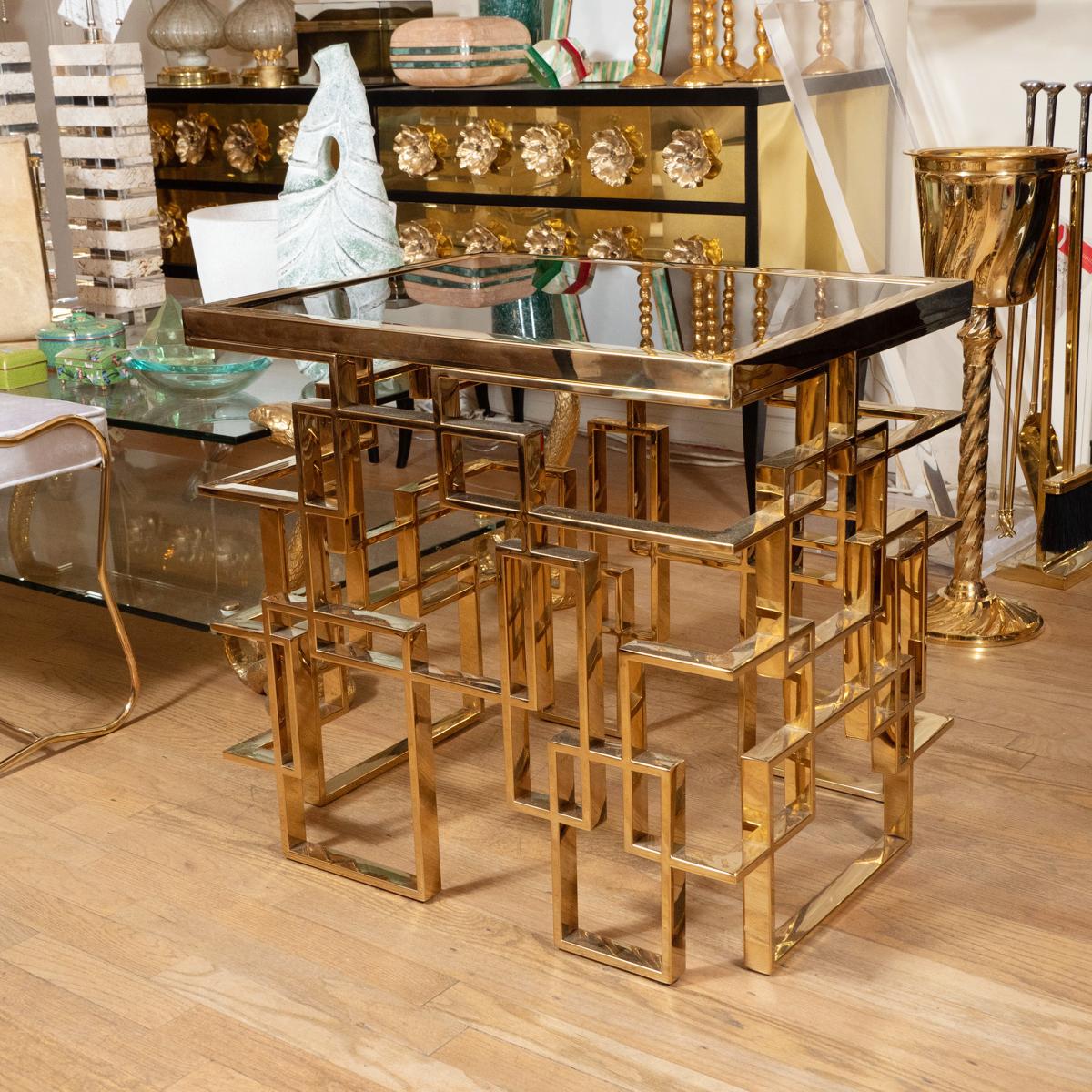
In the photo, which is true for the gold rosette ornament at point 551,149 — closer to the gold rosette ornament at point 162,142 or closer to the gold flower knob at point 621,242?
the gold flower knob at point 621,242

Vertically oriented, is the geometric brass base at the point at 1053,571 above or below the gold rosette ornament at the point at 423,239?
below

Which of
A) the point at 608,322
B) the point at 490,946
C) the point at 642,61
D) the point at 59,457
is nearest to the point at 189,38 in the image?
the point at 642,61

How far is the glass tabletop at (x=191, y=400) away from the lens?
7.37ft

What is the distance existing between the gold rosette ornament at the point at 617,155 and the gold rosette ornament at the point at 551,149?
0.07m

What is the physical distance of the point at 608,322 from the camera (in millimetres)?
1561

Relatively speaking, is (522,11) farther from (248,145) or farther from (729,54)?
(248,145)

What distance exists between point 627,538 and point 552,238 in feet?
5.46

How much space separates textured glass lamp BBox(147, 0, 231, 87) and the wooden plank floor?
7.09 feet

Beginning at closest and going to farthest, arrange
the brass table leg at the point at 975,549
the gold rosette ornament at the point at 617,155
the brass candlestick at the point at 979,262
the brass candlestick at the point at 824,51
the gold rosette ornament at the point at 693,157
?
the brass candlestick at the point at 979,262, the brass table leg at the point at 975,549, the brass candlestick at the point at 824,51, the gold rosette ornament at the point at 693,157, the gold rosette ornament at the point at 617,155

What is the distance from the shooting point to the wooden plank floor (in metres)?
1.41

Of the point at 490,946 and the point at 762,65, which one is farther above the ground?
the point at 762,65

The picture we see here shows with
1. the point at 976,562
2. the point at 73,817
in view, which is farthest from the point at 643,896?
the point at 976,562

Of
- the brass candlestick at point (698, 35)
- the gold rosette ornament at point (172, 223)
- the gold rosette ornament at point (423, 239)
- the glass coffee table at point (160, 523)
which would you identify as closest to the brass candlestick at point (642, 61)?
the brass candlestick at point (698, 35)

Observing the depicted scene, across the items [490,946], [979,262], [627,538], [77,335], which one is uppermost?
[979,262]
